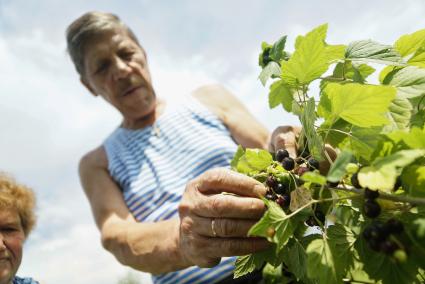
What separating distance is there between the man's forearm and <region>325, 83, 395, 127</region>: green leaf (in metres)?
0.87

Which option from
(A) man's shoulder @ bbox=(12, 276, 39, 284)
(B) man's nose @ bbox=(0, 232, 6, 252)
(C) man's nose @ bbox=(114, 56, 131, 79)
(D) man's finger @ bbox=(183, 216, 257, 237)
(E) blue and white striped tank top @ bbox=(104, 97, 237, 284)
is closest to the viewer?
(D) man's finger @ bbox=(183, 216, 257, 237)

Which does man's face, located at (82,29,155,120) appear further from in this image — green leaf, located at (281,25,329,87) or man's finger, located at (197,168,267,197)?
green leaf, located at (281,25,329,87)

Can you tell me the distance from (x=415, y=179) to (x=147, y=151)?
77.3 inches

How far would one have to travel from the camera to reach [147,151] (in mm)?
2377

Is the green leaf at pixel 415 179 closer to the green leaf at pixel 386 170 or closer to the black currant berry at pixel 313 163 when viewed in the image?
the green leaf at pixel 386 170

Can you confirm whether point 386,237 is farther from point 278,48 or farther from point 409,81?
point 278,48

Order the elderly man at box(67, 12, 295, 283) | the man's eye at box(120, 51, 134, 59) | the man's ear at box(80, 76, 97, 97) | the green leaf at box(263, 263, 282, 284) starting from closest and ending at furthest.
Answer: the green leaf at box(263, 263, 282, 284), the elderly man at box(67, 12, 295, 283), the man's eye at box(120, 51, 134, 59), the man's ear at box(80, 76, 97, 97)

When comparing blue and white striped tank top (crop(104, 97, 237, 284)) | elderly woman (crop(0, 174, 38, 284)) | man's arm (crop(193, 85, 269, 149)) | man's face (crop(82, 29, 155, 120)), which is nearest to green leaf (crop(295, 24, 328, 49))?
blue and white striped tank top (crop(104, 97, 237, 284))

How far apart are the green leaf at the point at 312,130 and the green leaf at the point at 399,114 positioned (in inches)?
4.9

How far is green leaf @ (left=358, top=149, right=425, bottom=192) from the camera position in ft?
1.49

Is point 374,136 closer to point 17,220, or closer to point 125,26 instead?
point 125,26

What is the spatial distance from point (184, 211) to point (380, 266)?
62 centimetres

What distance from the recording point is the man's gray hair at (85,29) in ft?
8.48

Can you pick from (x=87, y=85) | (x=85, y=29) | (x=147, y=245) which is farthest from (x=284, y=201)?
(x=87, y=85)
